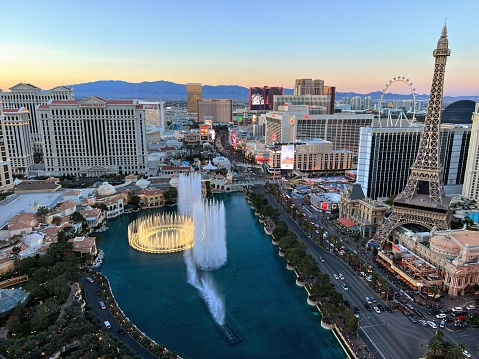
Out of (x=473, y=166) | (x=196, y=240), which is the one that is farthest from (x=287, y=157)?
(x=196, y=240)

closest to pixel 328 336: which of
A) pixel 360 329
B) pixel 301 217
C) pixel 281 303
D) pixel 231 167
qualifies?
pixel 360 329

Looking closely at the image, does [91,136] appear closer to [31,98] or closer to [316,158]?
[31,98]

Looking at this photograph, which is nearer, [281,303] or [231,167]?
[281,303]

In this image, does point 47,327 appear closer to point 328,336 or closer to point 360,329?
point 328,336

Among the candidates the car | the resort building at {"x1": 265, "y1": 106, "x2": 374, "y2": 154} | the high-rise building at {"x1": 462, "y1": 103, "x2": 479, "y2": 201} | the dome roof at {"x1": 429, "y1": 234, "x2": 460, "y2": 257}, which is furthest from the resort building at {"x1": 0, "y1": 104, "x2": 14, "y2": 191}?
the high-rise building at {"x1": 462, "y1": 103, "x2": 479, "y2": 201}

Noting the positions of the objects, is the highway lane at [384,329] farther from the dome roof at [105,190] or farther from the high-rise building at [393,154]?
the dome roof at [105,190]

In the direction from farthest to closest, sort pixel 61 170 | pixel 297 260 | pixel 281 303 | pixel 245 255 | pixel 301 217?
pixel 61 170 → pixel 301 217 → pixel 245 255 → pixel 297 260 → pixel 281 303

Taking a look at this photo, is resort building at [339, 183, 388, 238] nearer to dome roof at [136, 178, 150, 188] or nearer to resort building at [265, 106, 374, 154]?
dome roof at [136, 178, 150, 188]
